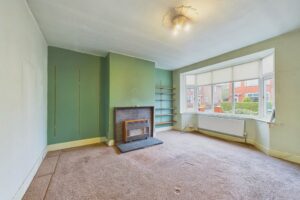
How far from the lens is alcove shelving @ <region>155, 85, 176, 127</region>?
5.38 metres

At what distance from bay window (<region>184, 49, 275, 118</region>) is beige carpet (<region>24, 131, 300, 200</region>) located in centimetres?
140

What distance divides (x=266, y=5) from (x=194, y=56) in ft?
7.52

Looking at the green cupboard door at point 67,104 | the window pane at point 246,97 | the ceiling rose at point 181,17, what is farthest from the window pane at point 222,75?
the green cupboard door at point 67,104

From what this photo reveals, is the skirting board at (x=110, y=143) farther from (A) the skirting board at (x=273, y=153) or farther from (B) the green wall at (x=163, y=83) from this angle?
(A) the skirting board at (x=273, y=153)

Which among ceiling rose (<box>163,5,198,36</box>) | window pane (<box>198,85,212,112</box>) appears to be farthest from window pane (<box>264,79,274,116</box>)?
ceiling rose (<box>163,5,198,36</box>)

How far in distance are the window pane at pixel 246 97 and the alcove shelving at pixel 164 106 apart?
92.6 inches

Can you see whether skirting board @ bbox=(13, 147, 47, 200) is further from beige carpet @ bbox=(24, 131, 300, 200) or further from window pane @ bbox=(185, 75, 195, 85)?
window pane @ bbox=(185, 75, 195, 85)

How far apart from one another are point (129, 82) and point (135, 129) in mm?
1483

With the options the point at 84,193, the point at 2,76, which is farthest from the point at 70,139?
the point at 2,76

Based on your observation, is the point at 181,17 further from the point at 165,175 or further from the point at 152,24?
the point at 165,175

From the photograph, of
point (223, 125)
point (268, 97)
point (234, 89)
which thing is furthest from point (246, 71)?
point (223, 125)

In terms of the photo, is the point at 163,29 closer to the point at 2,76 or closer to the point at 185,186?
the point at 2,76

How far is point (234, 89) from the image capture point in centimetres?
434

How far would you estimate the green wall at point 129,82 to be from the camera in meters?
3.79
